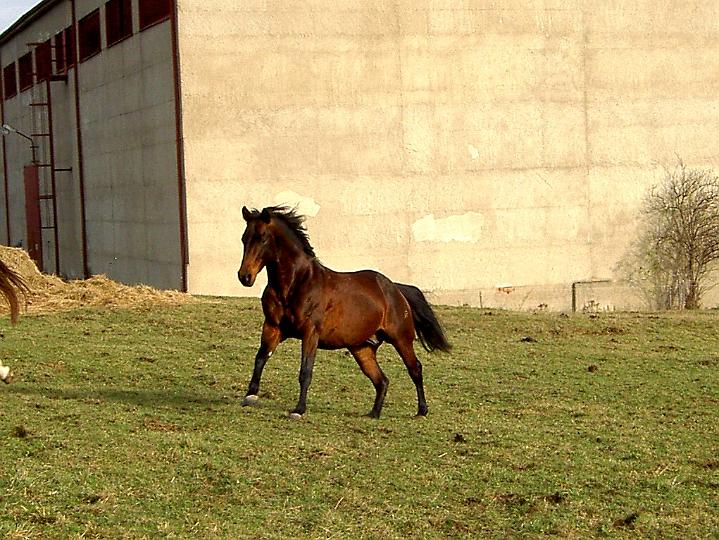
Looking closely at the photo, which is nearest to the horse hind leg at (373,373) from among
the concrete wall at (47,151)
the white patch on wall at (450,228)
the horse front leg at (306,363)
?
the horse front leg at (306,363)

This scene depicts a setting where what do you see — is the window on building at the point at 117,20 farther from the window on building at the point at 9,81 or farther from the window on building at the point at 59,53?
the window on building at the point at 9,81

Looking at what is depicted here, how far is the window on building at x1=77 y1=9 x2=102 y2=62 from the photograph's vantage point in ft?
95.5

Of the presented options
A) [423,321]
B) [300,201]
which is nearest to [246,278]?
[423,321]

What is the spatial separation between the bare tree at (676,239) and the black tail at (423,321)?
16.4m

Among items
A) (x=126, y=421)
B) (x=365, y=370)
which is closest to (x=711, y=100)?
(x=365, y=370)

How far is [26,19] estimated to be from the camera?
35.7 m

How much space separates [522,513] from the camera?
26.2ft

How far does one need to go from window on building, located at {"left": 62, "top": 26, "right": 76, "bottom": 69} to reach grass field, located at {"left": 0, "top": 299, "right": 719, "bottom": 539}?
56.7ft

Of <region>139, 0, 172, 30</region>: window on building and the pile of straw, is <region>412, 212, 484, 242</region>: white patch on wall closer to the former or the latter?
the pile of straw

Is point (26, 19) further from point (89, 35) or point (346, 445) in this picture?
point (346, 445)

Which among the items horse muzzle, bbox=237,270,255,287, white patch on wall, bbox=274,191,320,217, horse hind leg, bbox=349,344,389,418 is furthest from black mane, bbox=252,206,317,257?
white patch on wall, bbox=274,191,320,217

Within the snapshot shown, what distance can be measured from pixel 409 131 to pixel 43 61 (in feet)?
50.9

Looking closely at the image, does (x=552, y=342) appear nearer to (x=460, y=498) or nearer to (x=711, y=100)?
(x=460, y=498)

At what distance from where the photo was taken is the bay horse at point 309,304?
10.1 meters
